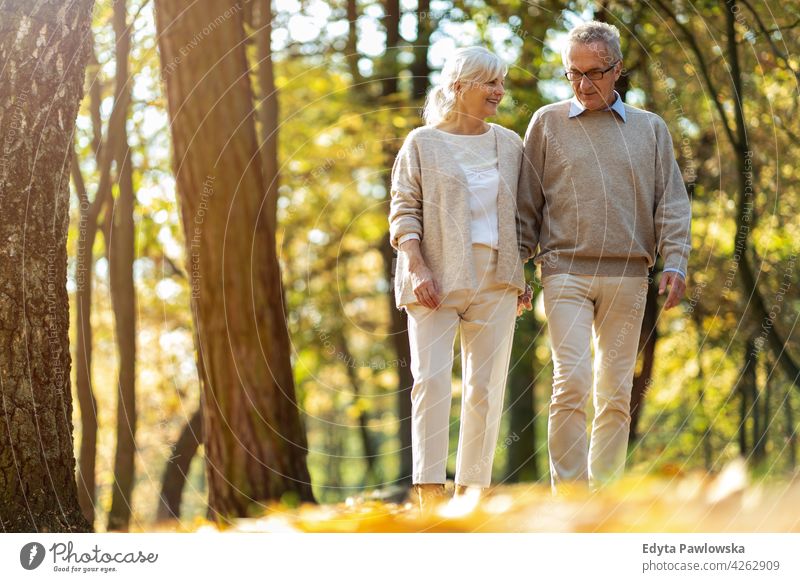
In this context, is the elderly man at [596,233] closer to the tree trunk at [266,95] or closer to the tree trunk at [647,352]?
the tree trunk at [266,95]

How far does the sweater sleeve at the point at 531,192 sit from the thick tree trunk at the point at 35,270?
226 centimetres

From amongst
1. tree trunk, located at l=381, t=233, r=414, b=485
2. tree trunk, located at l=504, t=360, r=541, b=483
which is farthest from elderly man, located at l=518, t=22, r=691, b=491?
tree trunk, located at l=504, t=360, r=541, b=483

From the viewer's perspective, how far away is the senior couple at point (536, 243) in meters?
4.93

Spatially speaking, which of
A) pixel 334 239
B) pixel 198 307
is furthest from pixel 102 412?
pixel 198 307

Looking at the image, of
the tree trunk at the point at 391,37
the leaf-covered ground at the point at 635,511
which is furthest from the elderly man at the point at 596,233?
the tree trunk at the point at 391,37

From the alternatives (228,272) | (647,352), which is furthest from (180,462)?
(228,272)

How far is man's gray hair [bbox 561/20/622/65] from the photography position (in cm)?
517

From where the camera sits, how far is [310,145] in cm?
1488

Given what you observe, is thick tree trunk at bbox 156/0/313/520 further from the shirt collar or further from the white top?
the shirt collar

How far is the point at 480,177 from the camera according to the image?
16.5 ft

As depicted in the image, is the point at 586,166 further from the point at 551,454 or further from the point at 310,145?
the point at 310,145

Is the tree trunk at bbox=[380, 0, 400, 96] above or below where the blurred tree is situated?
above

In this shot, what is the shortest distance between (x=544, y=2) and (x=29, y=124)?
7.00 meters
